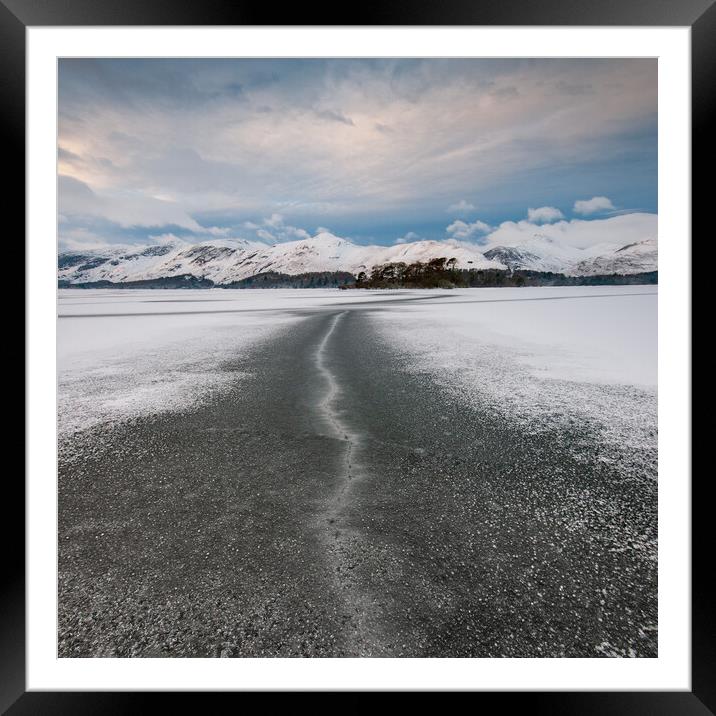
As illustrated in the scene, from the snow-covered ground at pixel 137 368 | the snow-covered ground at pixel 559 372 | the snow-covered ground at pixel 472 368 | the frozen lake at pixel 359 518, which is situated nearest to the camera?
the frozen lake at pixel 359 518

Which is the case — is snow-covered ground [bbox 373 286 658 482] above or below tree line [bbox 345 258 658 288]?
below

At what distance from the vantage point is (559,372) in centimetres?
965

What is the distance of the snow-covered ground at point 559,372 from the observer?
622cm

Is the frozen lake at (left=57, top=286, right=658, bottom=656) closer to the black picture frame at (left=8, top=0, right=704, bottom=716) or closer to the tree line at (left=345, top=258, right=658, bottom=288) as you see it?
the black picture frame at (left=8, top=0, right=704, bottom=716)

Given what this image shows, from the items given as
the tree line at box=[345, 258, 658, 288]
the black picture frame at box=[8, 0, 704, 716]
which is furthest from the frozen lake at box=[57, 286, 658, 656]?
the tree line at box=[345, 258, 658, 288]

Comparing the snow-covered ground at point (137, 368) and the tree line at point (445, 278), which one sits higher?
the tree line at point (445, 278)

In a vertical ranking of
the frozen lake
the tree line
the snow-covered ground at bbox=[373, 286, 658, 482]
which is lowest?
the frozen lake

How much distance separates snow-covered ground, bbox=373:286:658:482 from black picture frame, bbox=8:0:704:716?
2.37 meters

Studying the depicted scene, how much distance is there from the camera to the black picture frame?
106 inches

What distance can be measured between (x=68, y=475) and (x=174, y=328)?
16.6 metres
